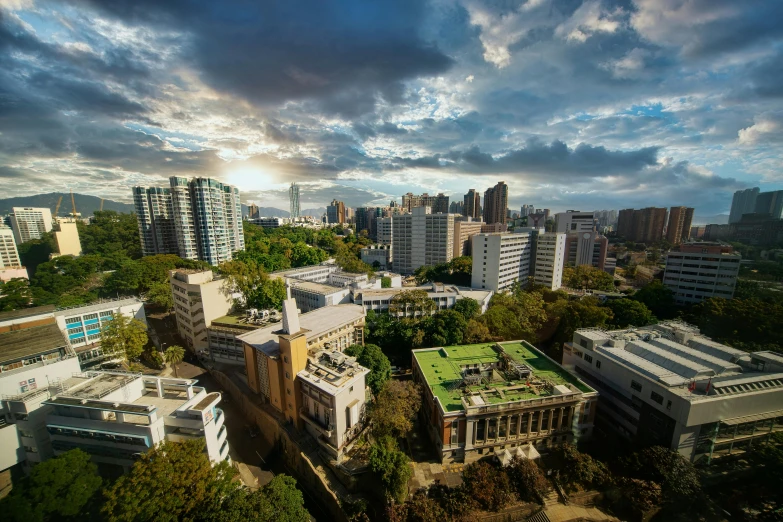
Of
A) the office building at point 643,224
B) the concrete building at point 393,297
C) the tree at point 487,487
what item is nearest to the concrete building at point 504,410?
the tree at point 487,487

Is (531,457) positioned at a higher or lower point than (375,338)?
lower

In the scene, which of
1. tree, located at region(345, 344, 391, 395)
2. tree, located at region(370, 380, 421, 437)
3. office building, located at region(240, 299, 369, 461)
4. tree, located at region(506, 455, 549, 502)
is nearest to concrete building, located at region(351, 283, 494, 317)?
tree, located at region(345, 344, 391, 395)

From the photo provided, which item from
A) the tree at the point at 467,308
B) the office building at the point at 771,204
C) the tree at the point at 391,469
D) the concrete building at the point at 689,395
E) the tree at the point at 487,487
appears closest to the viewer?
the tree at the point at 487,487

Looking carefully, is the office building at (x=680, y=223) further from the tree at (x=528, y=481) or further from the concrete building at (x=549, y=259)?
the tree at (x=528, y=481)

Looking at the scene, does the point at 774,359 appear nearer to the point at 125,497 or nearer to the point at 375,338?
the point at 375,338

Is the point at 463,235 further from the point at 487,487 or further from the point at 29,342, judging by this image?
the point at 29,342

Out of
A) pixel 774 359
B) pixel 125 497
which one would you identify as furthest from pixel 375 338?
pixel 774 359

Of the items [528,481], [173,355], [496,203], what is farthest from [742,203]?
[173,355]
